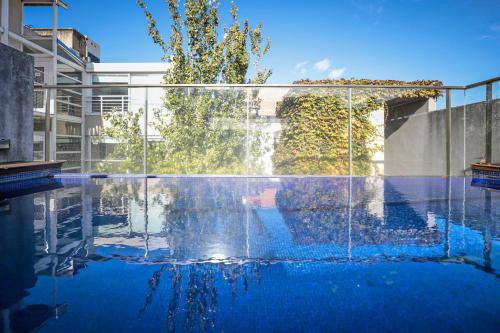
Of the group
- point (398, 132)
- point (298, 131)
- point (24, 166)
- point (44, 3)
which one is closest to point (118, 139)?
point (24, 166)

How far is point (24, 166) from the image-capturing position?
4152 mm

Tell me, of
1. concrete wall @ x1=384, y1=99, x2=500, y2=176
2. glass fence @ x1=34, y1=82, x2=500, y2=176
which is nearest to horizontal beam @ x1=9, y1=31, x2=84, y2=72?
glass fence @ x1=34, y1=82, x2=500, y2=176

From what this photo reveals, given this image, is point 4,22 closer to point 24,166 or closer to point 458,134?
point 24,166

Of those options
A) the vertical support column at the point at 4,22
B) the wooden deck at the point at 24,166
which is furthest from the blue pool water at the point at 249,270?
the vertical support column at the point at 4,22

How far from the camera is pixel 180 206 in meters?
2.83

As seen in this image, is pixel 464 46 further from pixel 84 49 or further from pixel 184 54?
pixel 84 49

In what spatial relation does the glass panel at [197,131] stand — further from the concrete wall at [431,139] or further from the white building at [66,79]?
the concrete wall at [431,139]

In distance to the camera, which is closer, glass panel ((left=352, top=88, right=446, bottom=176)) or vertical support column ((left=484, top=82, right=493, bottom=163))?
vertical support column ((left=484, top=82, right=493, bottom=163))

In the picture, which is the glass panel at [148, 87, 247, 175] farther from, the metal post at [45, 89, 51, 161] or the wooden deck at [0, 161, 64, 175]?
the metal post at [45, 89, 51, 161]

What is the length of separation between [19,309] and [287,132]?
522 centimetres

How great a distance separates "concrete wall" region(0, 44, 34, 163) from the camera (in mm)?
4250

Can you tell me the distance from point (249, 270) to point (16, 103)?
4.40m

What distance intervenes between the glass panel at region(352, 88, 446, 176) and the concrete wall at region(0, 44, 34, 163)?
4669 mm

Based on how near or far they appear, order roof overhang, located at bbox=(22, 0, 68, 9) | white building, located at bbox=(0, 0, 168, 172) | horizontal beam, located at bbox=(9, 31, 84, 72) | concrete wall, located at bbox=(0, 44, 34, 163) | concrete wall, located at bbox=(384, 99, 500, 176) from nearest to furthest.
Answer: concrete wall, located at bbox=(0, 44, 34, 163)
concrete wall, located at bbox=(384, 99, 500, 176)
white building, located at bbox=(0, 0, 168, 172)
horizontal beam, located at bbox=(9, 31, 84, 72)
roof overhang, located at bbox=(22, 0, 68, 9)
